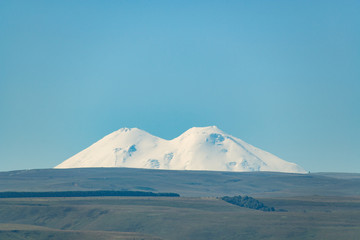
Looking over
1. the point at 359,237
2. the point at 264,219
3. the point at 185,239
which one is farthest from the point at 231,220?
the point at 359,237

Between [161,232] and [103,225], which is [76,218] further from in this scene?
[161,232]

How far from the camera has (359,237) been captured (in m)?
167

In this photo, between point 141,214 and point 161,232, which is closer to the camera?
point 161,232

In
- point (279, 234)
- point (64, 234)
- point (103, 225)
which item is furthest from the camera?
point (103, 225)

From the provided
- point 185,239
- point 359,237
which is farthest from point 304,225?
point 185,239

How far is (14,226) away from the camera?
17200cm

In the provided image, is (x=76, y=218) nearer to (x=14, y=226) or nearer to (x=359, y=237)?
(x=14, y=226)

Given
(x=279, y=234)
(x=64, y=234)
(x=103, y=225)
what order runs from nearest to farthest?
1. (x=64, y=234)
2. (x=279, y=234)
3. (x=103, y=225)

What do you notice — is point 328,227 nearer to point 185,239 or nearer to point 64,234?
→ point 185,239

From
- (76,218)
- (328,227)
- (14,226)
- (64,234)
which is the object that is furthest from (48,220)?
(328,227)

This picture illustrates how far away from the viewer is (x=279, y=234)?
172 m

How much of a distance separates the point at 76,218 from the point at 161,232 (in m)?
25.4

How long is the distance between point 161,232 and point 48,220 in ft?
100

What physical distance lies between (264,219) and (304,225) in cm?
1304
